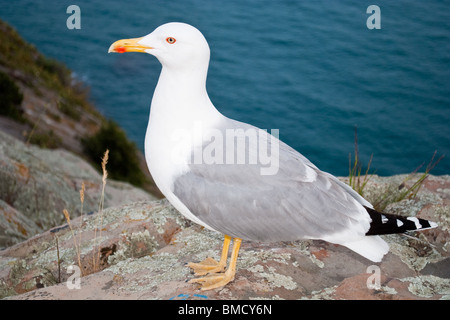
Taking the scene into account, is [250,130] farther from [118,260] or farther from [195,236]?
[118,260]

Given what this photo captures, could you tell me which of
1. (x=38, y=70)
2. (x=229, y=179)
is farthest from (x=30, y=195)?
(x=38, y=70)

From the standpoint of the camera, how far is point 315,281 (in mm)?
4074

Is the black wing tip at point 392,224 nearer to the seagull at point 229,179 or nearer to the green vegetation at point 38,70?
the seagull at point 229,179

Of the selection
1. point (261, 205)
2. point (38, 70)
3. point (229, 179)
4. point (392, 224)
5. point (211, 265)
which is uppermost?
point (229, 179)

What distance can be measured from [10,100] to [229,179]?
1084 cm

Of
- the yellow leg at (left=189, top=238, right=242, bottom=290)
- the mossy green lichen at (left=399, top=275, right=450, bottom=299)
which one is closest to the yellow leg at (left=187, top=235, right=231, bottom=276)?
the yellow leg at (left=189, top=238, right=242, bottom=290)

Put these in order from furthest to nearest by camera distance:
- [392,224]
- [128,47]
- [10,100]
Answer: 1. [10,100]
2. [128,47]
3. [392,224]

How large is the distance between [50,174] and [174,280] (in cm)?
444

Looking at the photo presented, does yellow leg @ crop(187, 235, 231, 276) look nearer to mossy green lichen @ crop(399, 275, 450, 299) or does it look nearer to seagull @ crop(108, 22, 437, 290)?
seagull @ crop(108, 22, 437, 290)

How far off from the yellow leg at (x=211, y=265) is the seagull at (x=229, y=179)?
2cm

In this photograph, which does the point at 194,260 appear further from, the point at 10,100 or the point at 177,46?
the point at 10,100

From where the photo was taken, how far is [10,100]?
1303cm

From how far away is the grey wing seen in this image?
12.6 ft

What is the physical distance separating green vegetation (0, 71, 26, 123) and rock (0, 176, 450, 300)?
7608 mm
